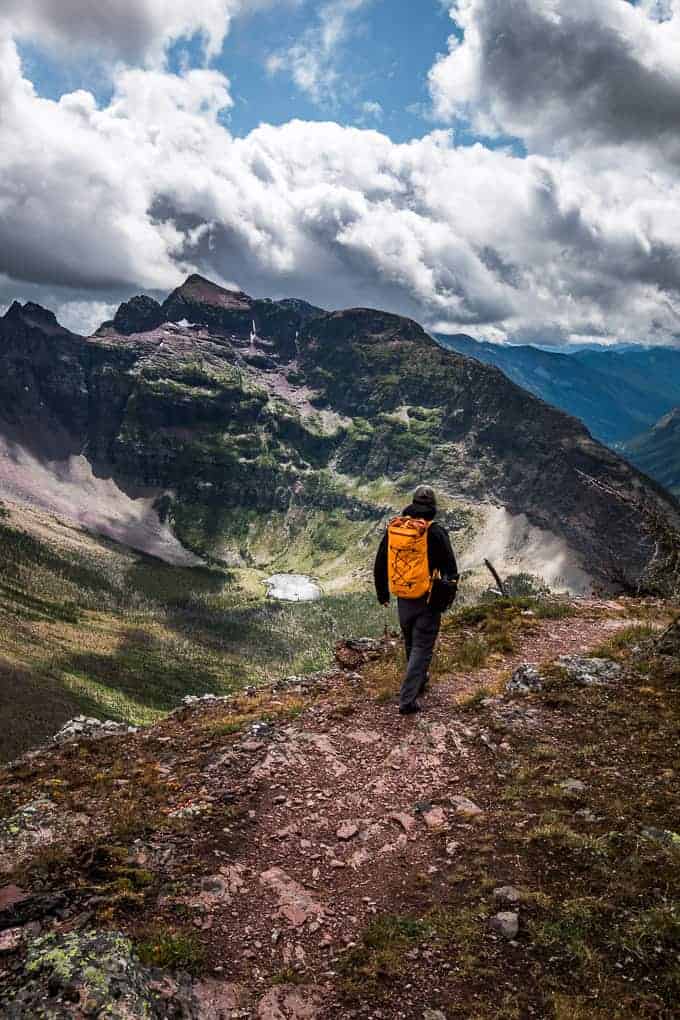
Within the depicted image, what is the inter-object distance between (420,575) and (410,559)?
444 mm

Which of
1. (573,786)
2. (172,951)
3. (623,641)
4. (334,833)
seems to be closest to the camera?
(172,951)

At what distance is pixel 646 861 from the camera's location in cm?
847

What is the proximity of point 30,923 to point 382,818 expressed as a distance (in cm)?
550

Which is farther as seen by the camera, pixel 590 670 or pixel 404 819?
pixel 590 670

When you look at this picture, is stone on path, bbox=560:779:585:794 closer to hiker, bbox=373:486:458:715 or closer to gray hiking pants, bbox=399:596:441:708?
hiker, bbox=373:486:458:715

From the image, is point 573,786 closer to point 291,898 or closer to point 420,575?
point 420,575

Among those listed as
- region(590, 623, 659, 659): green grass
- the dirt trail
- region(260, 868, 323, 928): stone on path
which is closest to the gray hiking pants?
the dirt trail

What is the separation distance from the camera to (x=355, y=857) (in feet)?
30.7

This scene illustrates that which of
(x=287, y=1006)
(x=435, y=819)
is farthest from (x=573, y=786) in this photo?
(x=287, y=1006)

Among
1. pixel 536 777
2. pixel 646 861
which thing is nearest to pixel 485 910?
pixel 646 861

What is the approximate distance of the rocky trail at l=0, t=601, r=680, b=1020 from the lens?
254 inches

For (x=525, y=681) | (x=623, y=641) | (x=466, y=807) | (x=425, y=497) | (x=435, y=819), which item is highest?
(x=425, y=497)

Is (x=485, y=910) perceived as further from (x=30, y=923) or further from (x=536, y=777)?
(x=30, y=923)

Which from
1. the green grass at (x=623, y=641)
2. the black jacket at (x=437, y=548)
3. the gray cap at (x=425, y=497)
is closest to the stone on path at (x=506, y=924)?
the black jacket at (x=437, y=548)
